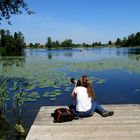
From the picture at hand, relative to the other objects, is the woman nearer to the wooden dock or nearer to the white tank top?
the white tank top

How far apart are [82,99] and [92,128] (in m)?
1.18

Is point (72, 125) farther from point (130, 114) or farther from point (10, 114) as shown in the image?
point (10, 114)

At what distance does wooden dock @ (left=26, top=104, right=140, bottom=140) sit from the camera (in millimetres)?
7684

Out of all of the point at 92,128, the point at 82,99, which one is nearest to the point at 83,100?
the point at 82,99

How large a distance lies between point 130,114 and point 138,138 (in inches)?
82.7

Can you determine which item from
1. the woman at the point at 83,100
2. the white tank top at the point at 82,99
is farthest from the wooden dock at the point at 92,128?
the white tank top at the point at 82,99

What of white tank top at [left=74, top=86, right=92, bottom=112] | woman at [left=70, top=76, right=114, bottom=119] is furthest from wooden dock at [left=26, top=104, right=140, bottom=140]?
white tank top at [left=74, top=86, right=92, bottom=112]

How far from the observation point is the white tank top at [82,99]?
9227 millimetres

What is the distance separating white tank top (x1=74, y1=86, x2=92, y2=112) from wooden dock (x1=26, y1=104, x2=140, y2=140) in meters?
0.33

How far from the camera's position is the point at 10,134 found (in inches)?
424

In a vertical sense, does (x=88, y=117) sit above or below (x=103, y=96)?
above

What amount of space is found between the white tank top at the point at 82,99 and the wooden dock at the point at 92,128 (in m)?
0.33

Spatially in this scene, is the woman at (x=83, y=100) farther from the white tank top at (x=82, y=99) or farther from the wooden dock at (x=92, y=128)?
the wooden dock at (x=92, y=128)

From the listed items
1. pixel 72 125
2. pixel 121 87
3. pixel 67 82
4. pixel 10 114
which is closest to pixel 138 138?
pixel 72 125
